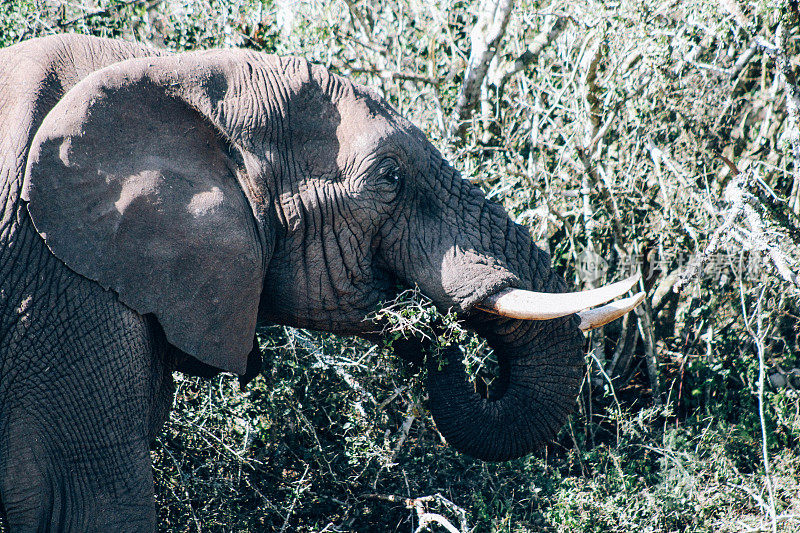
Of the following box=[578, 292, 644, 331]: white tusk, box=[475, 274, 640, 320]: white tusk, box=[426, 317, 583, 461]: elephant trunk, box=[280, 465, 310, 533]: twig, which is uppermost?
box=[475, 274, 640, 320]: white tusk

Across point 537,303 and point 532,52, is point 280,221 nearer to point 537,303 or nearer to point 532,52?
point 537,303

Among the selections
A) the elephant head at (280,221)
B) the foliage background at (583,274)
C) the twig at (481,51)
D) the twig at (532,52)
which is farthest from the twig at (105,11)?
the elephant head at (280,221)

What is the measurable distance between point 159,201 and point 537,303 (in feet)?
4.45

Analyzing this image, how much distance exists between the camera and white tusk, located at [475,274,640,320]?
10.2 feet

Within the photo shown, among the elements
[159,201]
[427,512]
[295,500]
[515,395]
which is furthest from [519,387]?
[159,201]

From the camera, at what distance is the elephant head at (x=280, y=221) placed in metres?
2.83

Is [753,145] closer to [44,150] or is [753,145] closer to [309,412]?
[309,412]

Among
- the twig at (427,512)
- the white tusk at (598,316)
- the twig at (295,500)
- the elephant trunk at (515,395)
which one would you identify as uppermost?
the white tusk at (598,316)

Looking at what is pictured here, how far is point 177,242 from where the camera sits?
2898 mm

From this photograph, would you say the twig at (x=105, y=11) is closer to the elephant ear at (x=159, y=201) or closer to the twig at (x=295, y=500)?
Result: the elephant ear at (x=159, y=201)

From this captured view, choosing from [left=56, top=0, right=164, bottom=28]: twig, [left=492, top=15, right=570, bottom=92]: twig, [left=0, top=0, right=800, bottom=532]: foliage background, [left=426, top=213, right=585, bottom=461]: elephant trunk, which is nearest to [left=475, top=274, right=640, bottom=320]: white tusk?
[left=426, top=213, right=585, bottom=461]: elephant trunk

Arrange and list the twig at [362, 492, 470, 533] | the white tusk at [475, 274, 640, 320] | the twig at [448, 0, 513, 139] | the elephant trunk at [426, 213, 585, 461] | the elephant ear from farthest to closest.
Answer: the twig at [448, 0, 513, 139], the twig at [362, 492, 470, 533], the elephant trunk at [426, 213, 585, 461], the white tusk at [475, 274, 640, 320], the elephant ear

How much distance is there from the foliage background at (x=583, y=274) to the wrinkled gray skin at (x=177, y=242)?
2.59 feet

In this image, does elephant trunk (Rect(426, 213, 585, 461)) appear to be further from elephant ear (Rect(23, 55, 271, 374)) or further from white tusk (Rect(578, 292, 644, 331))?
elephant ear (Rect(23, 55, 271, 374))
